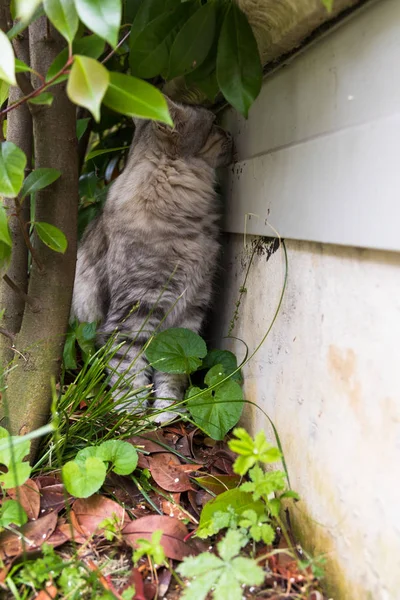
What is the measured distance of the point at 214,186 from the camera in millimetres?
2121

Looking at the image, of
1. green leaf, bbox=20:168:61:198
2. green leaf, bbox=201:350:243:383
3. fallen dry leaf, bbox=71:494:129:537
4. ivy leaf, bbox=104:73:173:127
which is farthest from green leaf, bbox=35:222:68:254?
green leaf, bbox=201:350:243:383

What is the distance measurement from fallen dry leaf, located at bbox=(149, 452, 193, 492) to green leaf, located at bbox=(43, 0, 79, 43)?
1133mm

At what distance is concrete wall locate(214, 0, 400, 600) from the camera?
A: 95cm

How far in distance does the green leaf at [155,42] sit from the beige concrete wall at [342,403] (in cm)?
58

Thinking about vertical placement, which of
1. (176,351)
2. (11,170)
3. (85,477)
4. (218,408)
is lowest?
(85,477)

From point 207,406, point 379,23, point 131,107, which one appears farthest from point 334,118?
point 207,406

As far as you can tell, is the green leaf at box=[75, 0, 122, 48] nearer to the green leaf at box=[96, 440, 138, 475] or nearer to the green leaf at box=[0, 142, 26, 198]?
the green leaf at box=[0, 142, 26, 198]

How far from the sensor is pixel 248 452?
1.07 meters

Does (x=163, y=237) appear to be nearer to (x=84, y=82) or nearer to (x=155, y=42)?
(x=155, y=42)

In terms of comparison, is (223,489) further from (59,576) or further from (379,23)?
(379,23)

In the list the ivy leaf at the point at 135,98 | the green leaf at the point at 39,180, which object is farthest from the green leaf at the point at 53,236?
the ivy leaf at the point at 135,98

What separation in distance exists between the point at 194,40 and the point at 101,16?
531 mm

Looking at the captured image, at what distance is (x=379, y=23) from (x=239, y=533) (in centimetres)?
107

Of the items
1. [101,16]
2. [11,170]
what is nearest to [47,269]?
[11,170]
